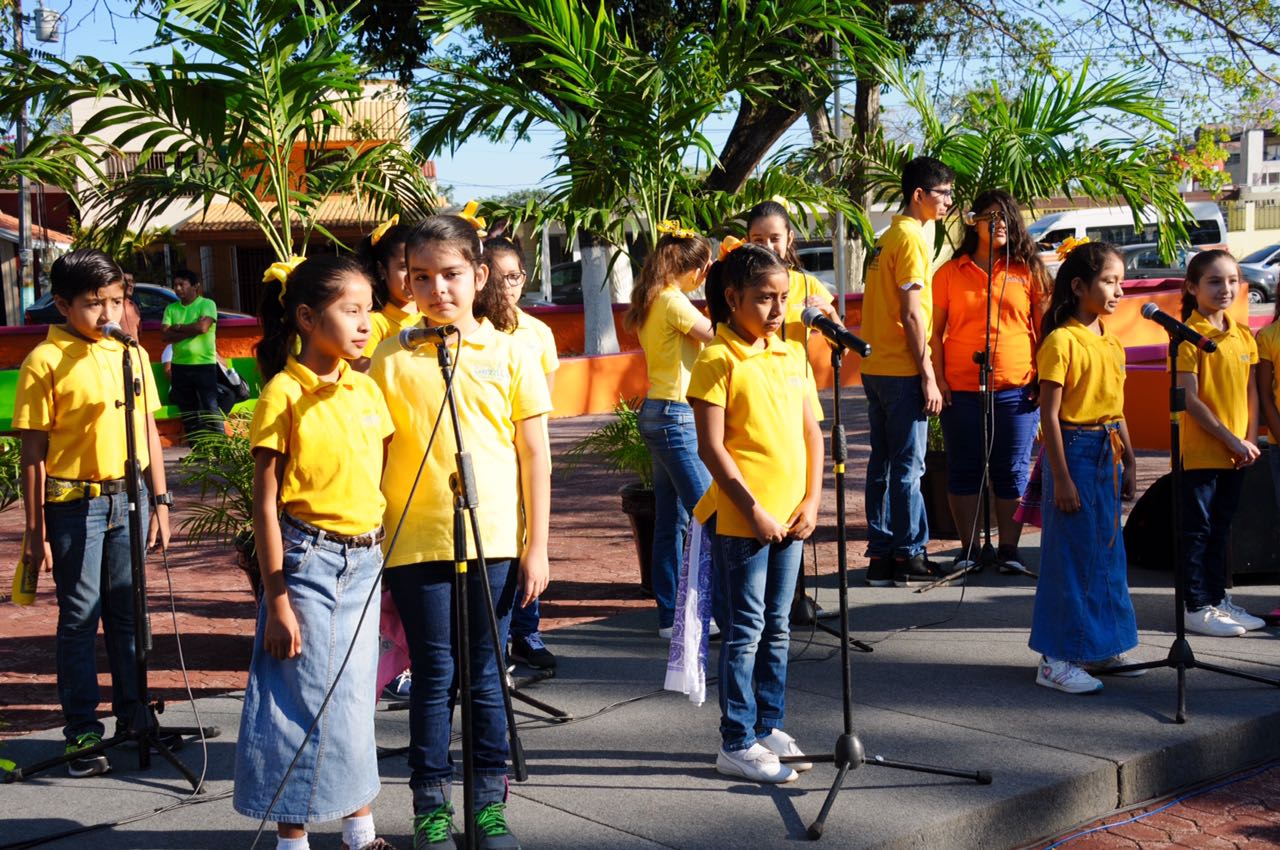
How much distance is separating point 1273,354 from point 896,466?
1873 mm

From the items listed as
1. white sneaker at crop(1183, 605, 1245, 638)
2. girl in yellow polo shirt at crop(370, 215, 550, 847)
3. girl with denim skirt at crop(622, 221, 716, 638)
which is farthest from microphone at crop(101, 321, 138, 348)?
white sneaker at crop(1183, 605, 1245, 638)

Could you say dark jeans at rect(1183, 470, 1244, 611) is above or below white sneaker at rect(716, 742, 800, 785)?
above

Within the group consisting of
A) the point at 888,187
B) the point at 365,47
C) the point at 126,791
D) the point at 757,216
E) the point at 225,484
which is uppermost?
the point at 365,47

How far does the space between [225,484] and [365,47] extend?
1209 cm

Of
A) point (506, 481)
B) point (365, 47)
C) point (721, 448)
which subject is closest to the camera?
point (506, 481)

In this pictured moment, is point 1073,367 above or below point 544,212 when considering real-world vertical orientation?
below

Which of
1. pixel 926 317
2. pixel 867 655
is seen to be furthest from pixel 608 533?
pixel 867 655

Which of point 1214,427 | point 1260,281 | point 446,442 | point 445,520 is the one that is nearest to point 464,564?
point 445,520

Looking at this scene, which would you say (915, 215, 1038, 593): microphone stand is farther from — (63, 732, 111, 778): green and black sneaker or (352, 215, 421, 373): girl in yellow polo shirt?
(63, 732, 111, 778): green and black sneaker

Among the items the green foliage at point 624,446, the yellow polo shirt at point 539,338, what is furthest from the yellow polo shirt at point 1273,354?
the yellow polo shirt at point 539,338

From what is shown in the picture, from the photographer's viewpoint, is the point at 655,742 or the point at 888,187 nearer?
the point at 655,742

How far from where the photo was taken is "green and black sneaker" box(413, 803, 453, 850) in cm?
387

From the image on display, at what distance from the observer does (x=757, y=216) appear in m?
6.11

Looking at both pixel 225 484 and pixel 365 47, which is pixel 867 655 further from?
pixel 365 47
